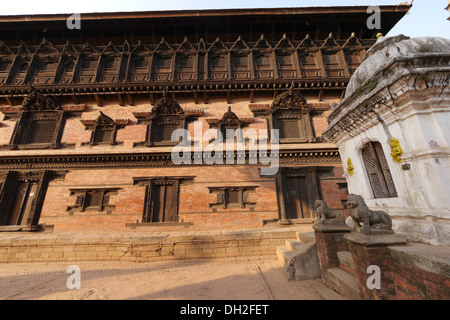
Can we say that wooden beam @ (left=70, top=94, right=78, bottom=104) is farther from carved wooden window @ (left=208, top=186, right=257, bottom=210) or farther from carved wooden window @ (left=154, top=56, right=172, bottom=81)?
carved wooden window @ (left=208, top=186, right=257, bottom=210)

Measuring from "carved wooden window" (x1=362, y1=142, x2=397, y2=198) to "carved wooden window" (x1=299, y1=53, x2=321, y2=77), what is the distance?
10.3 metres

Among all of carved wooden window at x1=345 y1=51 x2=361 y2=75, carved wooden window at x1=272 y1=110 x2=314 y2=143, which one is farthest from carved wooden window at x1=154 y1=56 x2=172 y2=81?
carved wooden window at x1=345 y1=51 x2=361 y2=75

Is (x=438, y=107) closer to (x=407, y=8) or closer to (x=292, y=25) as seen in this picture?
(x=292, y=25)

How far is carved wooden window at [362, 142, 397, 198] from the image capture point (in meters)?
3.54

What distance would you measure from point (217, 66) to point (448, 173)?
12.7m

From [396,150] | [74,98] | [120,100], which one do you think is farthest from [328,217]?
[74,98]

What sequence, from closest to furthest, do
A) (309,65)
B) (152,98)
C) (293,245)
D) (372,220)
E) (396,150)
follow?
(372,220)
(396,150)
(293,245)
(152,98)
(309,65)

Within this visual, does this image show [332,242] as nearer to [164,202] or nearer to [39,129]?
[164,202]

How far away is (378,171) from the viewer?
3.75m

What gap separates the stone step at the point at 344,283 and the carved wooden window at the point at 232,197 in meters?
6.06

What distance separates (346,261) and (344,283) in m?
0.42

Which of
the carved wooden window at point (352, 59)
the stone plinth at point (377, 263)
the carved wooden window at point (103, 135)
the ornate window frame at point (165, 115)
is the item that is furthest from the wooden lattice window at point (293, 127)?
the carved wooden window at point (103, 135)

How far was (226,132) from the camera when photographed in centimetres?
1135

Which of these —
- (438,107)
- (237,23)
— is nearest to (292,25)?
(237,23)
